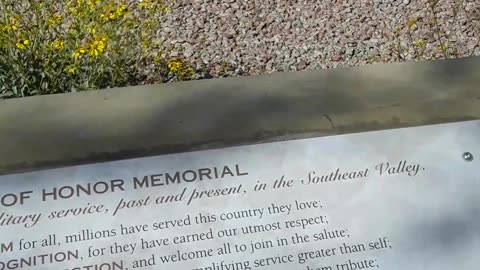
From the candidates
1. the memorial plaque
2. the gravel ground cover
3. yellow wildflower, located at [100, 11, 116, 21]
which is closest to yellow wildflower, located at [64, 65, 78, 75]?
yellow wildflower, located at [100, 11, 116, 21]

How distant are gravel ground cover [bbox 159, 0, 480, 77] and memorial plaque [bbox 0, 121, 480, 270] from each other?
1.97 meters

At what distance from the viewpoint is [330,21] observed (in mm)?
4238

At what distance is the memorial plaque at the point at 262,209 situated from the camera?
5.44ft

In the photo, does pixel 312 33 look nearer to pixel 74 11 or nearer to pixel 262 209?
pixel 74 11

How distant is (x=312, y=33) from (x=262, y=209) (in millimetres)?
2543

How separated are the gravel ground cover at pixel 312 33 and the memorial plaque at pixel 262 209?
197cm

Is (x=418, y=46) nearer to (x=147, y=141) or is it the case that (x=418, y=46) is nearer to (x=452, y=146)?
(x=452, y=146)

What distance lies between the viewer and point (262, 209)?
5.74 ft

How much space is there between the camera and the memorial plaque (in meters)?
1.66

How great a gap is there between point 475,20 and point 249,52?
1439mm

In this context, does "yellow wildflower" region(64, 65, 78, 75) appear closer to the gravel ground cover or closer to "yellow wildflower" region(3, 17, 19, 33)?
"yellow wildflower" region(3, 17, 19, 33)

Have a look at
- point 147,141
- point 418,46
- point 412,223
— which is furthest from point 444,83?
point 418,46

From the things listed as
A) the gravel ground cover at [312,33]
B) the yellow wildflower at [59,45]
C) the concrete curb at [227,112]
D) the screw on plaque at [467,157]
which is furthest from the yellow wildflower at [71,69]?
the screw on plaque at [467,157]

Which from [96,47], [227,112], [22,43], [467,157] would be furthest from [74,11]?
[467,157]
